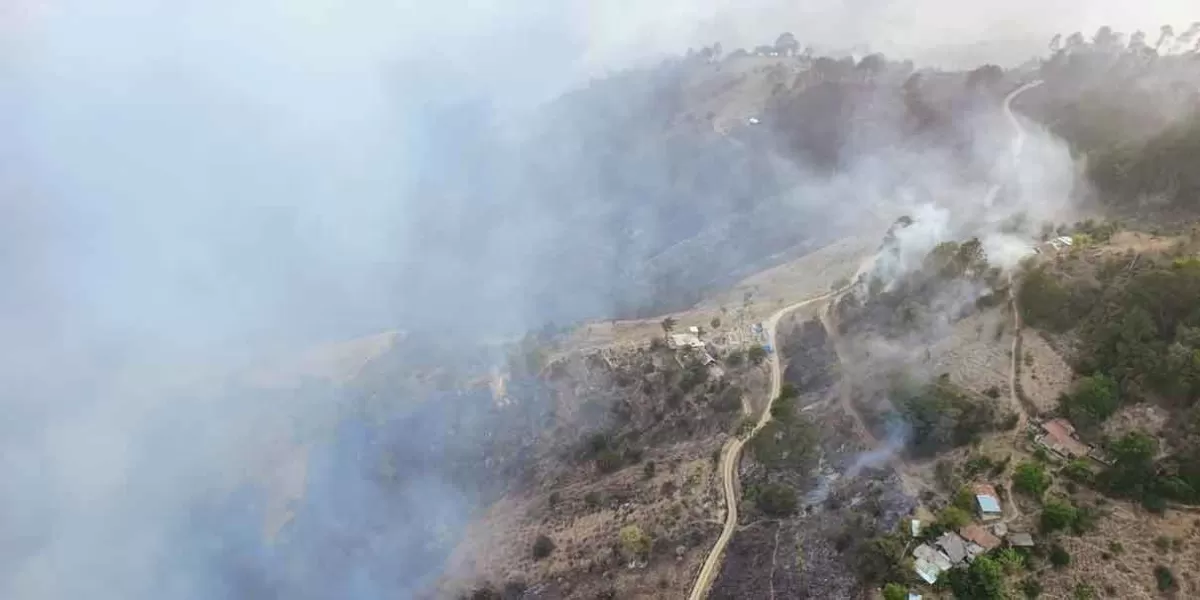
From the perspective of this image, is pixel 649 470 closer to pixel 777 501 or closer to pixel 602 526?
pixel 602 526

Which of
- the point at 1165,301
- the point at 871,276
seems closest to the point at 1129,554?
the point at 1165,301

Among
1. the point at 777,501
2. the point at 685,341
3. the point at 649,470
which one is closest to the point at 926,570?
the point at 777,501

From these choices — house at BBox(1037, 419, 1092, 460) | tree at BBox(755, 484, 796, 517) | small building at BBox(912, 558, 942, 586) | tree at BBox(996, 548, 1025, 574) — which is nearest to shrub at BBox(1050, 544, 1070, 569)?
tree at BBox(996, 548, 1025, 574)

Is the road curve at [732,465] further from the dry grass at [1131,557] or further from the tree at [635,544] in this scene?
the dry grass at [1131,557]

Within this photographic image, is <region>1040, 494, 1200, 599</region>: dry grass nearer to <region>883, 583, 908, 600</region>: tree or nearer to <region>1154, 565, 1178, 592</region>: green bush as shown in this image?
<region>1154, 565, 1178, 592</region>: green bush

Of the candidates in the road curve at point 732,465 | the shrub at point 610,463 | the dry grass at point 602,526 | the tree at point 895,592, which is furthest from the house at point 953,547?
the shrub at point 610,463

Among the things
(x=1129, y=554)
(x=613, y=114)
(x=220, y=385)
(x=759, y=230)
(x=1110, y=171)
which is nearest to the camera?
(x=1129, y=554)

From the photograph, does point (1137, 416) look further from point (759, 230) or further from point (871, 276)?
point (759, 230)
